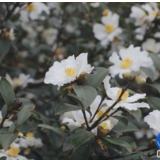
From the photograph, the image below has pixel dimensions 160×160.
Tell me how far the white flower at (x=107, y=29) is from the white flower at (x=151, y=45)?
183 millimetres

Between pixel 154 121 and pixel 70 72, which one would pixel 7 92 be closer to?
pixel 70 72

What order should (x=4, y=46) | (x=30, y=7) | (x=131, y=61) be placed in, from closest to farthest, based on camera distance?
(x=131, y=61) < (x=4, y=46) < (x=30, y=7)

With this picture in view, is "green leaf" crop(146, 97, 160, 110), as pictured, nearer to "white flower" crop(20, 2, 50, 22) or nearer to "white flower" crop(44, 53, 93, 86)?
"white flower" crop(44, 53, 93, 86)

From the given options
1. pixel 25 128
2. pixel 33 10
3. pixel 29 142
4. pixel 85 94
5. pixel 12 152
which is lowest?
pixel 29 142

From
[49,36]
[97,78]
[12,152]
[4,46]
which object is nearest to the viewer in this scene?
[97,78]

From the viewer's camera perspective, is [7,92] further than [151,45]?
No

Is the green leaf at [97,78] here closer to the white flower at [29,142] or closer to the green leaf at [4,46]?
the white flower at [29,142]

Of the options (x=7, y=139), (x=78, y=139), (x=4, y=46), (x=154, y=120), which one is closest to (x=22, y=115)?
(x=7, y=139)

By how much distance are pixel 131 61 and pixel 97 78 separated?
327 mm

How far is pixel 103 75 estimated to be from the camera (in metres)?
0.87

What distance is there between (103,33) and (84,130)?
0.93 metres

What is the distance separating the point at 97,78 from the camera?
2.86 feet

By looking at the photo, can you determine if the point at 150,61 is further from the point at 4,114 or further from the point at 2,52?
the point at 2,52

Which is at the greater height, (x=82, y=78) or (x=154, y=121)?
(x=82, y=78)
